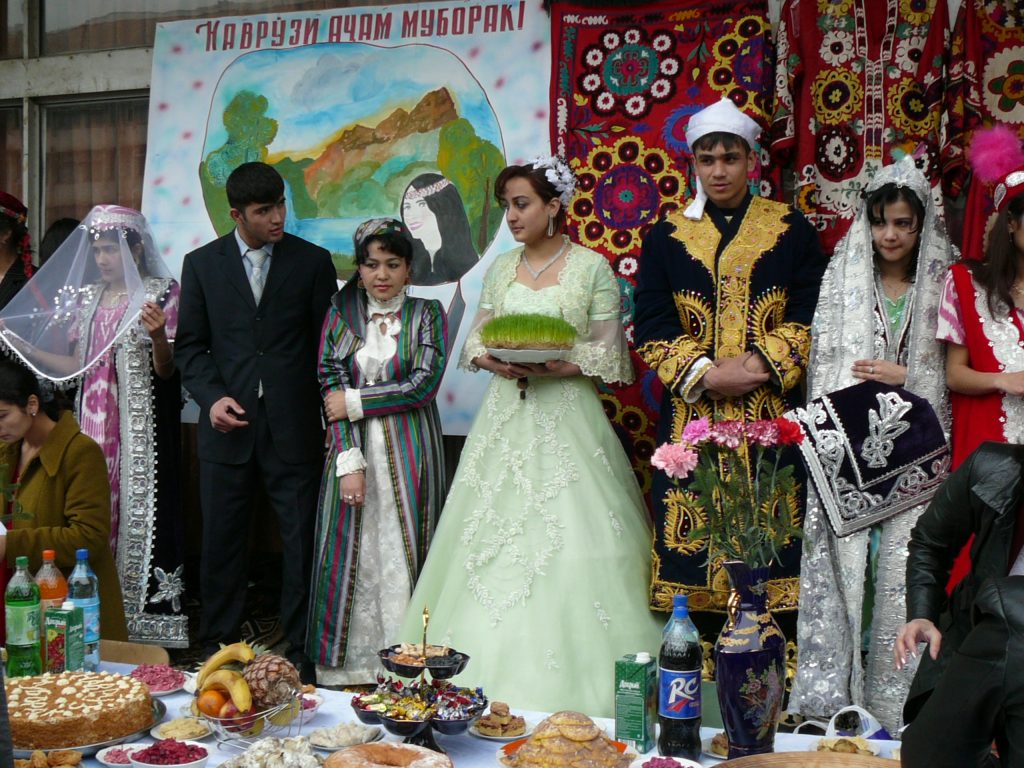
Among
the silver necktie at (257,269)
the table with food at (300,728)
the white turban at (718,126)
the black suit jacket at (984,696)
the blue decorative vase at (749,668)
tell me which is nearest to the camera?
the black suit jacket at (984,696)

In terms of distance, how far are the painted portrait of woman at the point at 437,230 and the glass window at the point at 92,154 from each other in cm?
149

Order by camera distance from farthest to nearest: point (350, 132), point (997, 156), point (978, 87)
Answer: point (350, 132)
point (978, 87)
point (997, 156)

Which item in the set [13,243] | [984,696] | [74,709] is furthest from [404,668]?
[13,243]

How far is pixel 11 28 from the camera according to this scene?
574cm

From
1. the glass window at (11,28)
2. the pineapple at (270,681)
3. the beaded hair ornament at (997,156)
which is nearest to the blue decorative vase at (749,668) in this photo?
the pineapple at (270,681)

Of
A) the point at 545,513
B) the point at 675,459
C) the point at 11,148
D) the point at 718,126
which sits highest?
the point at 11,148

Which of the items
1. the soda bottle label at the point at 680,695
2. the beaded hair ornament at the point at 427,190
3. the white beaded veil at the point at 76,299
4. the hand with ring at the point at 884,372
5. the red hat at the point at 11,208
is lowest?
the soda bottle label at the point at 680,695

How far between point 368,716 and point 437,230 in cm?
297

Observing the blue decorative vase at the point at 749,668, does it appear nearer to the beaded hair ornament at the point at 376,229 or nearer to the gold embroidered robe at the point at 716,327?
the gold embroidered robe at the point at 716,327

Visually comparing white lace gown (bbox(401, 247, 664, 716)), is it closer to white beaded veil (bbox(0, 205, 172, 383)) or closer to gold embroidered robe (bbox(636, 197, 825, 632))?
gold embroidered robe (bbox(636, 197, 825, 632))

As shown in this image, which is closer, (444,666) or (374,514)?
(444,666)

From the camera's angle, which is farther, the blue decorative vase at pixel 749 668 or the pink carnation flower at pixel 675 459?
the pink carnation flower at pixel 675 459

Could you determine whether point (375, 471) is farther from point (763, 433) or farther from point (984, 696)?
point (984, 696)

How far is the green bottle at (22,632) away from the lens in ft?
8.56
